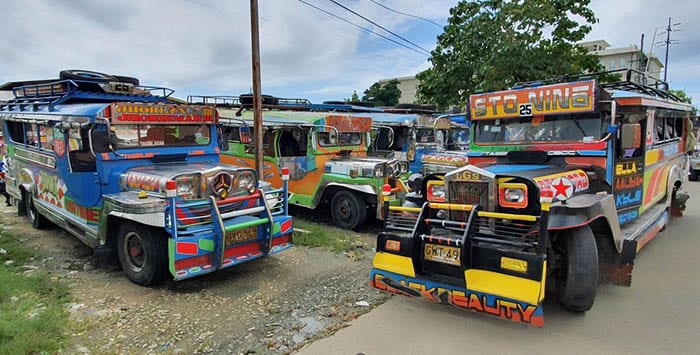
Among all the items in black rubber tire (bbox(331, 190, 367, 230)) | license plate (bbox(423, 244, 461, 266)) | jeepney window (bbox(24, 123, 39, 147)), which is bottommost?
black rubber tire (bbox(331, 190, 367, 230))

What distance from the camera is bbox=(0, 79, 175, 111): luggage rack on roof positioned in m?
5.93

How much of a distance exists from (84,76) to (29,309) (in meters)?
3.81

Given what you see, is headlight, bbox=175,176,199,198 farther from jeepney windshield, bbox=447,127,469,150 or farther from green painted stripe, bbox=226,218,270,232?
jeepney windshield, bbox=447,127,469,150

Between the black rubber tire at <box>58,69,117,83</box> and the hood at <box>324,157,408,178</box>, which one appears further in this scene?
the hood at <box>324,157,408,178</box>

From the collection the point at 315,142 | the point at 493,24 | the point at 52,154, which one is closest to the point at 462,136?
the point at 493,24

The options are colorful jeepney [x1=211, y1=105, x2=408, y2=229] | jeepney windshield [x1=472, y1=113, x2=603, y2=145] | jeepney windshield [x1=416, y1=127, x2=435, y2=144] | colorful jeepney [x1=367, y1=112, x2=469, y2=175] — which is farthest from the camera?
jeepney windshield [x1=416, y1=127, x2=435, y2=144]

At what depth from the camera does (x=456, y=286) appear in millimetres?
3574

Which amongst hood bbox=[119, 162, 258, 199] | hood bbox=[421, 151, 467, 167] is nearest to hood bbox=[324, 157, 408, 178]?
hood bbox=[421, 151, 467, 167]

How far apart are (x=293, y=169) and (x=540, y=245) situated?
5.60 meters

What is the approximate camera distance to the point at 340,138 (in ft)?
27.9

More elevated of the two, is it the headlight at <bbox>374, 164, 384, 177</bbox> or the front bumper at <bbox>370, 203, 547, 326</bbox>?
the headlight at <bbox>374, 164, 384, 177</bbox>

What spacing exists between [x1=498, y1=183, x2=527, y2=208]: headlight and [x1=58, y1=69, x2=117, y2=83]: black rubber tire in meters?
5.90

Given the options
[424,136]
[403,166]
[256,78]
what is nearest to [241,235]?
[256,78]

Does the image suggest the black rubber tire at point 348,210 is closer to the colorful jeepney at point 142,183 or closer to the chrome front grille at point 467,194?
the colorful jeepney at point 142,183
